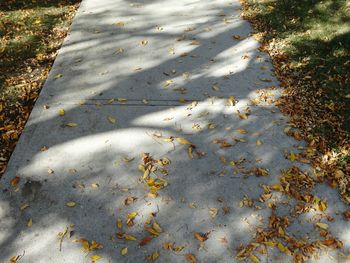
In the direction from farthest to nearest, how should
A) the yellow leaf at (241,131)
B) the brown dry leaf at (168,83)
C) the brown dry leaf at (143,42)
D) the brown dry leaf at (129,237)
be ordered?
the brown dry leaf at (143,42) < the brown dry leaf at (168,83) < the yellow leaf at (241,131) < the brown dry leaf at (129,237)

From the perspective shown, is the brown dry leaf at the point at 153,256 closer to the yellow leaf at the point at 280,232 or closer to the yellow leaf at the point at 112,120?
the yellow leaf at the point at 280,232

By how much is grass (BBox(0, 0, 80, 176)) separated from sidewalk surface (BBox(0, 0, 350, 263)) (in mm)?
173

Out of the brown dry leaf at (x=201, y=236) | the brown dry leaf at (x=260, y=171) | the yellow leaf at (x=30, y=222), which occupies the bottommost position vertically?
the brown dry leaf at (x=201, y=236)

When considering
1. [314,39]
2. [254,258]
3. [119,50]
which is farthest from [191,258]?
[314,39]

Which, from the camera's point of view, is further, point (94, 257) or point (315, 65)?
point (315, 65)

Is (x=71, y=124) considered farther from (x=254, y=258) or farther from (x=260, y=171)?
(x=254, y=258)

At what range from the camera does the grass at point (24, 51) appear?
3.81 meters

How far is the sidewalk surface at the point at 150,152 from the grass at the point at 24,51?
0.17m

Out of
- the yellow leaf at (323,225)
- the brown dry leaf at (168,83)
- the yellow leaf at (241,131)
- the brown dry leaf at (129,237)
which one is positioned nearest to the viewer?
the brown dry leaf at (129,237)

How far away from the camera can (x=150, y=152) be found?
346cm

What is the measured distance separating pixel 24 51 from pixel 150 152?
8.05 ft

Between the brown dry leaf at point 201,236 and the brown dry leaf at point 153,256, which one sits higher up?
the brown dry leaf at point 153,256

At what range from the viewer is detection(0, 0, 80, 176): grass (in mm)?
3809

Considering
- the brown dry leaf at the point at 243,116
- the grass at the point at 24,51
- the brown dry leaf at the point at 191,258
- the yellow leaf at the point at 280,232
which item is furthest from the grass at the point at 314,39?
the grass at the point at 24,51
